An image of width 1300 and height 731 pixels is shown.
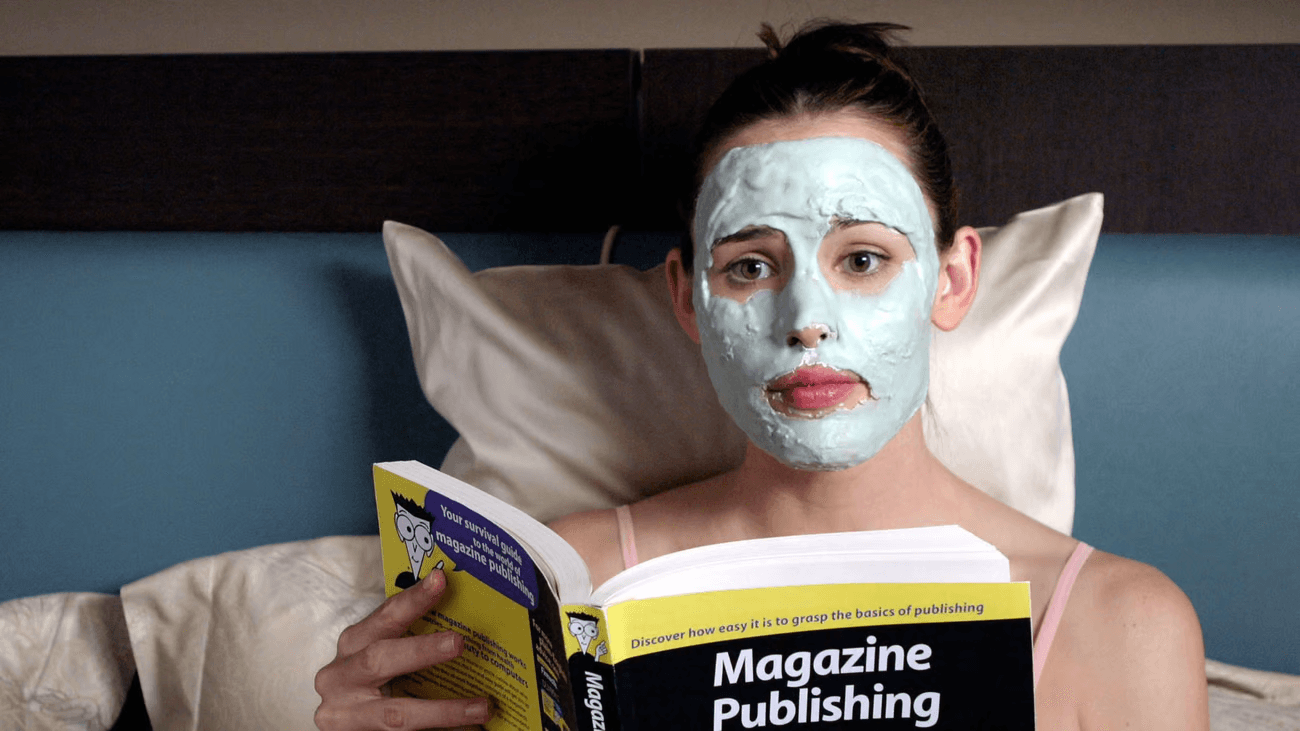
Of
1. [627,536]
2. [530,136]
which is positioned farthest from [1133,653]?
[530,136]

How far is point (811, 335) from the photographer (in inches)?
30.9

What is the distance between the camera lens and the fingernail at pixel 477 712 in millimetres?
709

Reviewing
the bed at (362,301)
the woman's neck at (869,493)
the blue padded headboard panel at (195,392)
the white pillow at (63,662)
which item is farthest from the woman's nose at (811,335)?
the white pillow at (63,662)

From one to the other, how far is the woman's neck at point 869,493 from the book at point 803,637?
13.1 inches

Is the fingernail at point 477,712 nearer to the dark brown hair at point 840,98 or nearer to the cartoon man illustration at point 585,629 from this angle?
the cartoon man illustration at point 585,629

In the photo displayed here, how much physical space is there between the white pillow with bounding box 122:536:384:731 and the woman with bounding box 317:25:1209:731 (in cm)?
31

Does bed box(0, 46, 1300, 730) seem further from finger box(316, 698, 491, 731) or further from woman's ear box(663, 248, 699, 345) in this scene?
finger box(316, 698, 491, 731)

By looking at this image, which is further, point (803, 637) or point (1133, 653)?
point (1133, 653)

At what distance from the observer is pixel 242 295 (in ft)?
4.09

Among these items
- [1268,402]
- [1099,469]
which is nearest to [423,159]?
[1099,469]

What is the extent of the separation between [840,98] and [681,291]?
0.25m

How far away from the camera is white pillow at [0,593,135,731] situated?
3.82ft

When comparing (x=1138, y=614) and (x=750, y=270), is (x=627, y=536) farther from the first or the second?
(x=1138, y=614)

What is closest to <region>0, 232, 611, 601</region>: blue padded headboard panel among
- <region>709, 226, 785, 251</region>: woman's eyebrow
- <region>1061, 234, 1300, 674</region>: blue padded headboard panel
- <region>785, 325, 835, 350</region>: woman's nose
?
<region>709, 226, 785, 251</region>: woman's eyebrow
